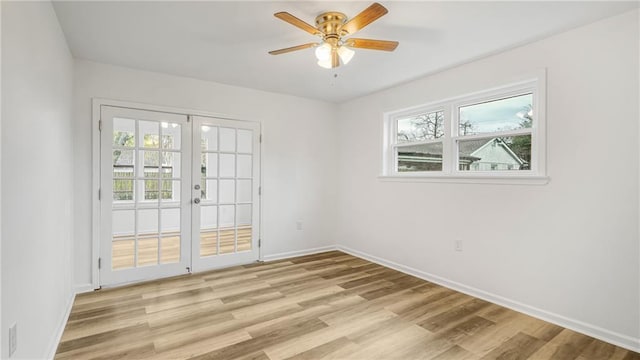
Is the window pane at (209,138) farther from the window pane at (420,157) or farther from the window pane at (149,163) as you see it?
the window pane at (420,157)

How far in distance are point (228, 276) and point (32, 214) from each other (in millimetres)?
2229

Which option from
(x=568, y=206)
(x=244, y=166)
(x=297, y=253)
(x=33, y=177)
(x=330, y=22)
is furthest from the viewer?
(x=297, y=253)

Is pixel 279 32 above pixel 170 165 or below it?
above

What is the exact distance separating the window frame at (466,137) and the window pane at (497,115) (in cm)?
5

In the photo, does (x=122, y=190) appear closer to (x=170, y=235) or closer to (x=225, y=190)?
(x=170, y=235)

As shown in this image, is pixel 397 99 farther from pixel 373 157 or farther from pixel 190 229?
pixel 190 229

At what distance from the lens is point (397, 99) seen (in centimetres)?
404

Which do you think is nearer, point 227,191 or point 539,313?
point 539,313

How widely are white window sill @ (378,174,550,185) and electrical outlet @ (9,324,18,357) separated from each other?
353 centimetres

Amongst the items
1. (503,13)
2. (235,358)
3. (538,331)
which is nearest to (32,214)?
(235,358)

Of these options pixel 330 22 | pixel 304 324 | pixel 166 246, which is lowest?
pixel 304 324

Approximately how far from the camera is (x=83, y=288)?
3.17 metres

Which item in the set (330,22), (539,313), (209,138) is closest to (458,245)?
(539,313)

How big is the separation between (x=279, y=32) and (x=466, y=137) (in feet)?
7.31
